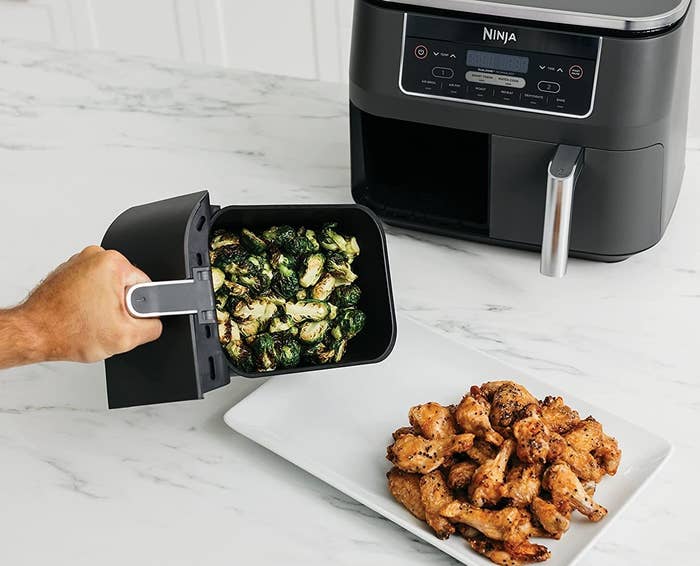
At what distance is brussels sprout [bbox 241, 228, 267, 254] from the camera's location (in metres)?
1.24

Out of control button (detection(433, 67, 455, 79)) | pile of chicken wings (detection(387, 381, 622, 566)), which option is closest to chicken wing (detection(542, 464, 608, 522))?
pile of chicken wings (detection(387, 381, 622, 566))

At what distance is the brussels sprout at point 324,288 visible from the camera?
4.10ft

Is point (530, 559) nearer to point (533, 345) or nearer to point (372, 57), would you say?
point (533, 345)

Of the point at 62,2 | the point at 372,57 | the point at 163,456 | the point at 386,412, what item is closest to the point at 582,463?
the point at 386,412

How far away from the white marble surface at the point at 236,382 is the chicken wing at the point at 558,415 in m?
0.12

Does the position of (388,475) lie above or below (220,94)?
below

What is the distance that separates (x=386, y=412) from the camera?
49.5 inches

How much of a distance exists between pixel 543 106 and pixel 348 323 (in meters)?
0.39

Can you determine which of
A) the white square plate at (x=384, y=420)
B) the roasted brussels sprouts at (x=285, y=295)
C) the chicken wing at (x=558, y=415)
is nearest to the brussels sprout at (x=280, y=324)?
the roasted brussels sprouts at (x=285, y=295)

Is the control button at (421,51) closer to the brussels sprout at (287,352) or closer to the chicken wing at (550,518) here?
the brussels sprout at (287,352)

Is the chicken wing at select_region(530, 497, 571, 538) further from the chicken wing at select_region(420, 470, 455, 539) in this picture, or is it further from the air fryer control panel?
the air fryer control panel

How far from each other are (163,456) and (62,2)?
250cm

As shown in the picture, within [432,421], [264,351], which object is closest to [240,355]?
[264,351]

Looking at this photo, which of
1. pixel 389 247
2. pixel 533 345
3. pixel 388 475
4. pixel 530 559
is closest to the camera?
pixel 530 559
